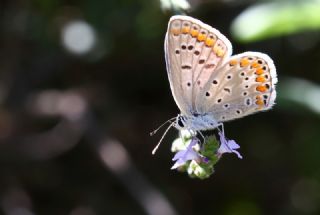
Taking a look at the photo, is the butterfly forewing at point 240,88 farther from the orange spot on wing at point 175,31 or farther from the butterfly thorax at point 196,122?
the orange spot on wing at point 175,31

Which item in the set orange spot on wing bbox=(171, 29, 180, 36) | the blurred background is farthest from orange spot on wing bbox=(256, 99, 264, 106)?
the blurred background

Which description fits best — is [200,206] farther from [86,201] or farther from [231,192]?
[86,201]

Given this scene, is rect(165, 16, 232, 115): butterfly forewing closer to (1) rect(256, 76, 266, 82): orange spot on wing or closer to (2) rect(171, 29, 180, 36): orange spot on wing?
(2) rect(171, 29, 180, 36): orange spot on wing

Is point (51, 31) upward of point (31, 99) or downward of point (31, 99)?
upward

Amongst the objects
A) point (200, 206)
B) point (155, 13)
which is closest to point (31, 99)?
point (155, 13)

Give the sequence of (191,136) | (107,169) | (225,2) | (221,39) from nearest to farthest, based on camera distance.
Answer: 1. (221,39)
2. (191,136)
3. (225,2)
4. (107,169)

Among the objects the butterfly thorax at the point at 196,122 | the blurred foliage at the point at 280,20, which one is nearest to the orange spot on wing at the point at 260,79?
the butterfly thorax at the point at 196,122
